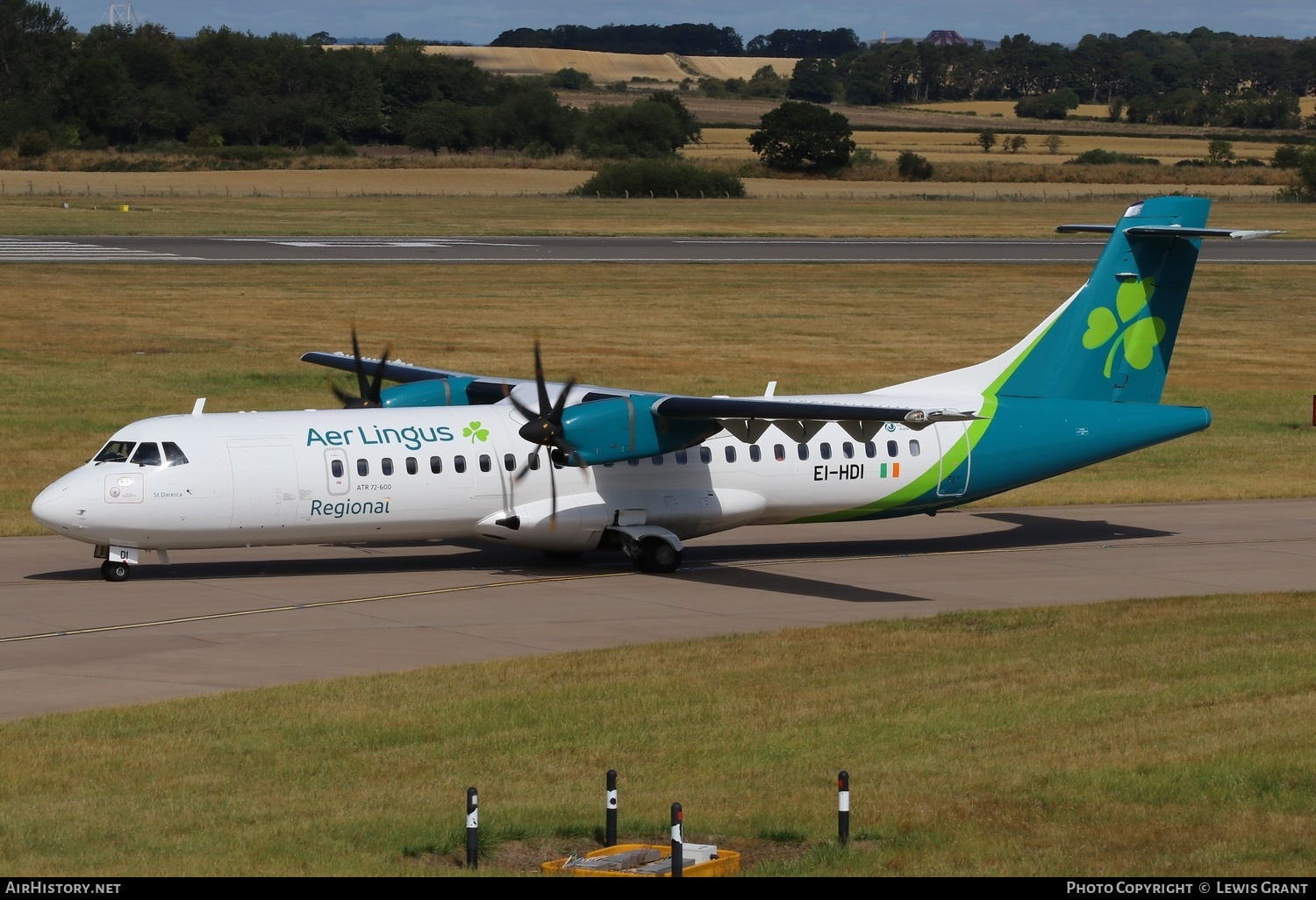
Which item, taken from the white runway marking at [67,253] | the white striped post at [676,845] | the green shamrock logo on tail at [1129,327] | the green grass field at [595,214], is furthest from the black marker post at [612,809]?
the green grass field at [595,214]

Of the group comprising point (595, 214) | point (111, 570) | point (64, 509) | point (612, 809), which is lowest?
point (111, 570)

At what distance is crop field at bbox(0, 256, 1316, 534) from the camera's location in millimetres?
40062

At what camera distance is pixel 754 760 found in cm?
1602

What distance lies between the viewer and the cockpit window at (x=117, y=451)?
82.6ft

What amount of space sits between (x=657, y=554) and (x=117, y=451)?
28.4 ft

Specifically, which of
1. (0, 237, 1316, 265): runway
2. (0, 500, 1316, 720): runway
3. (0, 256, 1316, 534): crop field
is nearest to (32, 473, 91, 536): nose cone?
(0, 500, 1316, 720): runway

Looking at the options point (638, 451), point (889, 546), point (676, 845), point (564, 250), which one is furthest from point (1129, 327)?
point (564, 250)

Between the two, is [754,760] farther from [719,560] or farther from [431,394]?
[431,394]

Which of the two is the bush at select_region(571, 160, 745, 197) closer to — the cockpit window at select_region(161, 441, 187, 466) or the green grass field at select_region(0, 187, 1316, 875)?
the green grass field at select_region(0, 187, 1316, 875)

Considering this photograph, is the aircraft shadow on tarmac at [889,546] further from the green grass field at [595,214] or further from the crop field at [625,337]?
the green grass field at [595,214]

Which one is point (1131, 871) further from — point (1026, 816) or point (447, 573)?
point (447, 573)

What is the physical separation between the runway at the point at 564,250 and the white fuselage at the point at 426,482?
49301 mm

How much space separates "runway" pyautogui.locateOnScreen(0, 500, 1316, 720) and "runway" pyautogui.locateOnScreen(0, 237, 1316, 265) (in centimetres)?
4725
